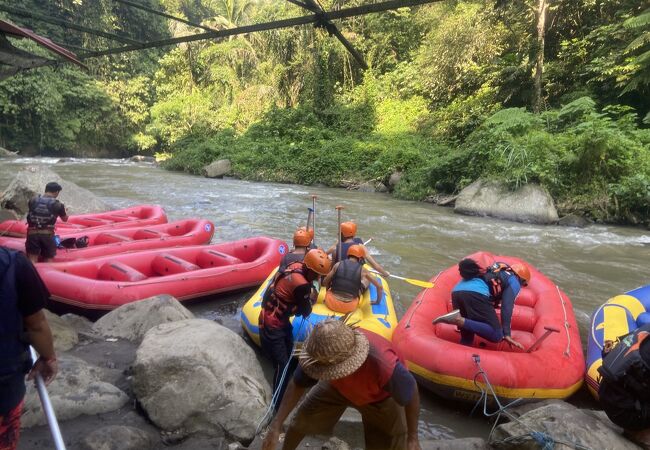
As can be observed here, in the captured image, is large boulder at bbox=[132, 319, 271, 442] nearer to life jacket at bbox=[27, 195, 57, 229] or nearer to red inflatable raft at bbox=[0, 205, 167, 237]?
life jacket at bbox=[27, 195, 57, 229]

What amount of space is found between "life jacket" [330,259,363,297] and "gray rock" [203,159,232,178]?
15.4m

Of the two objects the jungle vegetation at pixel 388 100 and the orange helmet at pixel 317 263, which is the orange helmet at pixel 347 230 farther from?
the jungle vegetation at pixel 388 100

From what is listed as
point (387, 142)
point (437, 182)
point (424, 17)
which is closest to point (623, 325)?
point (437, 182)

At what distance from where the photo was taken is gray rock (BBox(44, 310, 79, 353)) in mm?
3815

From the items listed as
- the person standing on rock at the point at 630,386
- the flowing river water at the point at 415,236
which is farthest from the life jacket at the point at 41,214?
the person standing on rock at the point at 630,386

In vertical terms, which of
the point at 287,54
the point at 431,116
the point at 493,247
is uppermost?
→ the point at 287,54

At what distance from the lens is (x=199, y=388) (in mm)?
3010

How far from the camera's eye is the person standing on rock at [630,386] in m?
2.57

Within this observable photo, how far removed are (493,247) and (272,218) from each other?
15.5ft

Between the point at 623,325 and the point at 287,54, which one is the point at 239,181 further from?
the point at 623,325

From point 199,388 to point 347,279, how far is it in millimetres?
1662

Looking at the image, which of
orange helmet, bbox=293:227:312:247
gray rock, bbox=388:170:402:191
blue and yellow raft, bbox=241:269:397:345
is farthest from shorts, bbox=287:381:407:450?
gray rock, bbox=388:170:402:191

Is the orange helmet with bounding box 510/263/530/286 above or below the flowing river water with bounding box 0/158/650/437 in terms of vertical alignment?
above

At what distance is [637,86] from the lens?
1187cm
